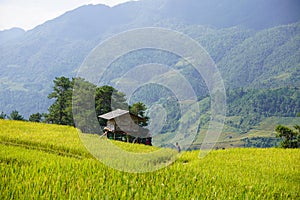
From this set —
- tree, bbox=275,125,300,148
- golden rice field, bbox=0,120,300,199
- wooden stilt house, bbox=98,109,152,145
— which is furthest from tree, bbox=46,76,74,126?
golden rice field, bbox=0,120,300,199

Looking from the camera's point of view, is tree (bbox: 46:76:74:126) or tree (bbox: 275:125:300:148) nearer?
tree (bbox: 275:125:300:148)

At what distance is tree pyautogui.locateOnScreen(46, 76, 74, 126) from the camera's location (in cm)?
4507

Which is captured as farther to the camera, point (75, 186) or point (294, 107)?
point (294, 107)

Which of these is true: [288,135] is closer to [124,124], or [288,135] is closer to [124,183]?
[124,124]

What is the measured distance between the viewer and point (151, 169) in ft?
27.3

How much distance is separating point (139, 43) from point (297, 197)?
7095mm

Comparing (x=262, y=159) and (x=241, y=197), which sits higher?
(x=262, y=159)

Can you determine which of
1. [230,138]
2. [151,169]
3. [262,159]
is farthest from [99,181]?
[230,138]

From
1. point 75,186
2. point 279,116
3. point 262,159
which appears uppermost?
point 279,116

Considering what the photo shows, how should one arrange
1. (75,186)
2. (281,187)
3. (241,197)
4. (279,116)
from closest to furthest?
(75,186), (241,197), (281,187), (279,116)

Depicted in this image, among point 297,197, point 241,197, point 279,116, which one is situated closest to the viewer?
point 241,197

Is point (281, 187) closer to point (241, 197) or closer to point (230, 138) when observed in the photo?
point (241, 197)

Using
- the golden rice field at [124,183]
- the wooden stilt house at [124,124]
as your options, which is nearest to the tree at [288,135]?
the wooden stilt house at [124,124]

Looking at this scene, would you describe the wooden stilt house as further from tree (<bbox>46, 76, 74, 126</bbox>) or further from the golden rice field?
tree (<bbox>46, 76, 74, 126</bbox>)
